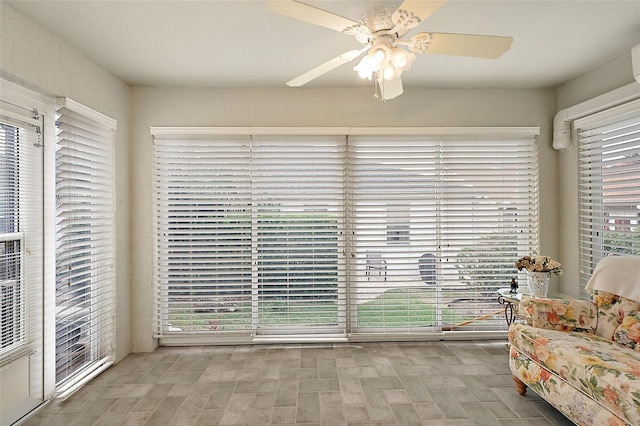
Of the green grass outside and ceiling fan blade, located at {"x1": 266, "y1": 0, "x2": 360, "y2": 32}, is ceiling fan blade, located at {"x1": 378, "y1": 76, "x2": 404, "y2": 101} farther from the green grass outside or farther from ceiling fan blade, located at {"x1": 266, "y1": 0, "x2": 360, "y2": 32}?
the green grass outside

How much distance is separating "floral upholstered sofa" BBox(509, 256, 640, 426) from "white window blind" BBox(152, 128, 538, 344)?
37.7 inches

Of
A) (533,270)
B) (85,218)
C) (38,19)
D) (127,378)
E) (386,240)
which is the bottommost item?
(127,378)

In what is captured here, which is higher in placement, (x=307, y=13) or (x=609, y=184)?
(x=307, y=13)

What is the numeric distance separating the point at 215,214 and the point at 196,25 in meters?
1.66

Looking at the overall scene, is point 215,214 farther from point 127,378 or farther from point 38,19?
point 38,19

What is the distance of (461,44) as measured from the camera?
5.67 ft

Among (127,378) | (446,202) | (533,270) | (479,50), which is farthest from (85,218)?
(533,270)

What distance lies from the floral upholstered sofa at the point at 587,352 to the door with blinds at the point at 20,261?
132 inches

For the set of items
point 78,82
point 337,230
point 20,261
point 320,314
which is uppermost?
point 78,82

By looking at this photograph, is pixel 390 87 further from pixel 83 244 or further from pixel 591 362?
pixel 83 244

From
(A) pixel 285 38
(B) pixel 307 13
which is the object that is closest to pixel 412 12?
(B) pixel 307 13

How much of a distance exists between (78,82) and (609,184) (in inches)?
176

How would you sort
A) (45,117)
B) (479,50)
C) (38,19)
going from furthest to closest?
(45,117) < (38,19) < (479,50)

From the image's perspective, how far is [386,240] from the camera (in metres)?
3.39
